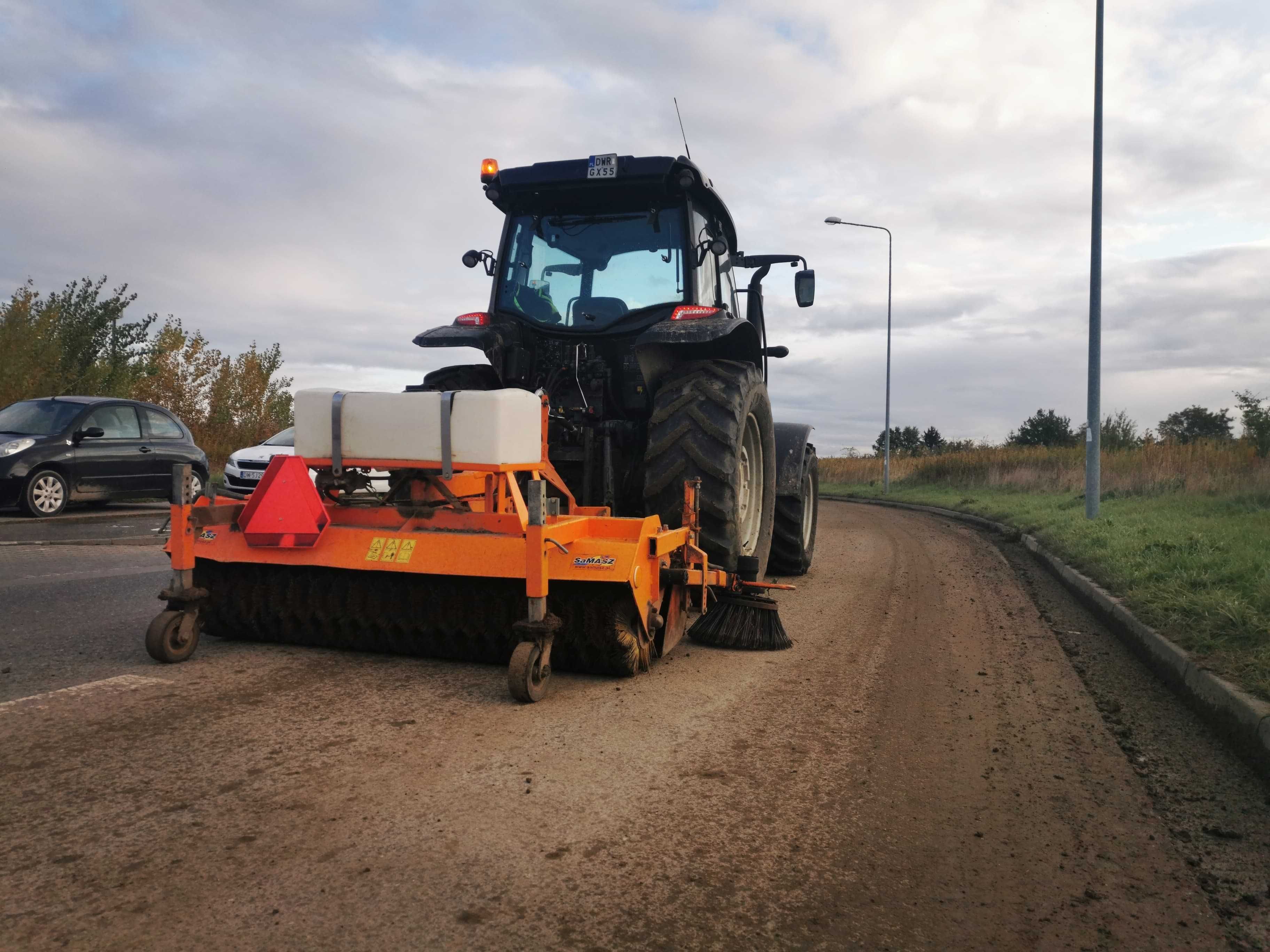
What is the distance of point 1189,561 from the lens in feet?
23.0

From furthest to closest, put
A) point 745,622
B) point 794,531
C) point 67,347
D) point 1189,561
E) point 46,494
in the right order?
point 67,347
point 46,494
point 794,531
point 1189,561
point 745,622

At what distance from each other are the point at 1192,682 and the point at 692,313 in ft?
10.6

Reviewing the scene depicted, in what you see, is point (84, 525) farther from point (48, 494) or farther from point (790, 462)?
point (790, 462)

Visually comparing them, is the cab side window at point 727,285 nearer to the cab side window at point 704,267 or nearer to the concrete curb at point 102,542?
the cab side window at point 704,267

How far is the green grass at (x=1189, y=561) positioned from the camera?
185 inches

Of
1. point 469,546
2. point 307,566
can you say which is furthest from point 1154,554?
point 307,566

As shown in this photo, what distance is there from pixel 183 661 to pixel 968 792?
3526mm

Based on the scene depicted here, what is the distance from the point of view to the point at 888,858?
2.56 m

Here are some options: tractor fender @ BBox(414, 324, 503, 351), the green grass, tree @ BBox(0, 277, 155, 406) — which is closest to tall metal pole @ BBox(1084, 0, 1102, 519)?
the green grass

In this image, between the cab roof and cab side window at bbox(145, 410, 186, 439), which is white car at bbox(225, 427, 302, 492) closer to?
cab side window at bbox(145, 410, 186, 439)

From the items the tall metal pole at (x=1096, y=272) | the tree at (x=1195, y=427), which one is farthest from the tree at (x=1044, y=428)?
the tall metal pole at (x=1096, y=272)

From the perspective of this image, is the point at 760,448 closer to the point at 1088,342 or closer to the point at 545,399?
the point at 545,399

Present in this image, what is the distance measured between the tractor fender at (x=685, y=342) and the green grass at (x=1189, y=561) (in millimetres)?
3002

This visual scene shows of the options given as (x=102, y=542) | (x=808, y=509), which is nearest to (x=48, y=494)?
(x=102, y=542)
